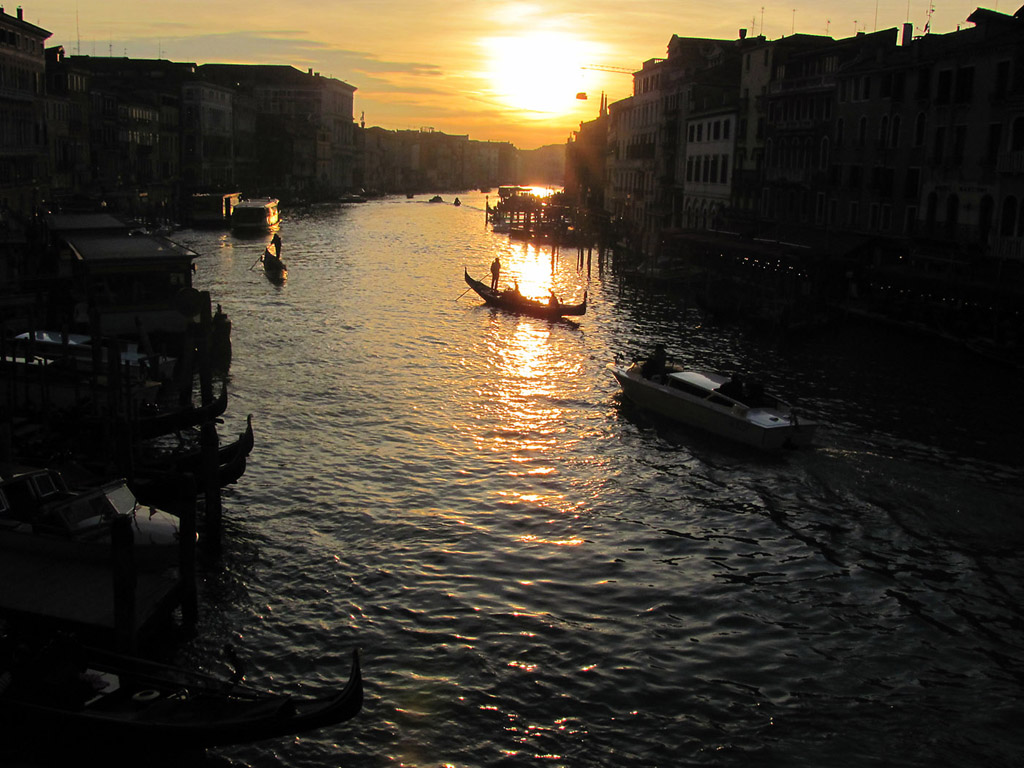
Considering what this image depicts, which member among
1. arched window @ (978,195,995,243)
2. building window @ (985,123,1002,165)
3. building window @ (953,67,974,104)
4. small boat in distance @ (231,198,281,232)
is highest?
building window @ (953,67,974,104)

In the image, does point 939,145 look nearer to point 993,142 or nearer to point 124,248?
point 993,142

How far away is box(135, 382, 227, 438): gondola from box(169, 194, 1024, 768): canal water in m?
1.73

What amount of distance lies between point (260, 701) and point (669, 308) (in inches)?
1627

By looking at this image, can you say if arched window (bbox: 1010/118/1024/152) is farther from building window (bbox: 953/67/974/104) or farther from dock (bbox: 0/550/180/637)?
dock (bbox: 0/550/180/637)

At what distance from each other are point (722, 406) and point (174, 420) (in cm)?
1284

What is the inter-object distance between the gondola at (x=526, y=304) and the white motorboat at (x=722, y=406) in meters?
16.4

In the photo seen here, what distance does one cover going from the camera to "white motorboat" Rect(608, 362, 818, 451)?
2311 centimetres

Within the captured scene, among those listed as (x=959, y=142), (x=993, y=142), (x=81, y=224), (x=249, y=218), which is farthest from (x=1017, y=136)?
(x=249, y=218)

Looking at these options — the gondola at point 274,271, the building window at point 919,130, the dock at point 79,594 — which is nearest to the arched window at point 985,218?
the building window at point 919,130

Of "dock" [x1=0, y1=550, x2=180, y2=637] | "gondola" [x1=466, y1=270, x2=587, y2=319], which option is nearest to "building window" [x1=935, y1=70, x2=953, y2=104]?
"gondola" [x1=466, y1=270, x2=587, y2=319]

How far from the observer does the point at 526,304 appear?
4697cm

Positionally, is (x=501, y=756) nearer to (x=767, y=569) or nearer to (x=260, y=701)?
(x=260, y=701)

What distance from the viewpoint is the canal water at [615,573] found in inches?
502

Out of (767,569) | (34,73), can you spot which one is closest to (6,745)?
(767,569)
